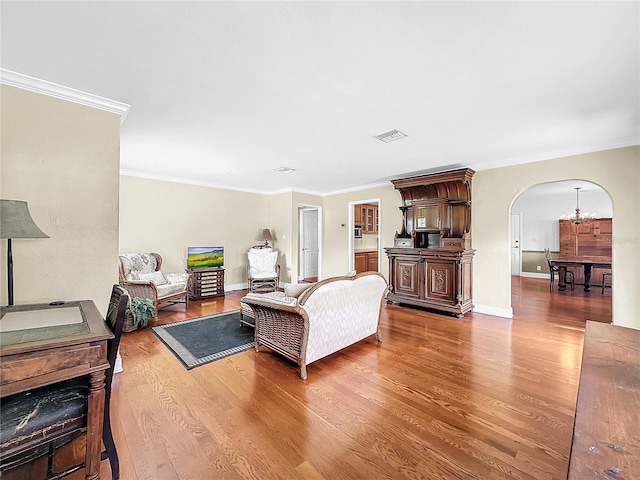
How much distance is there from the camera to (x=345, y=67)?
1.91 m

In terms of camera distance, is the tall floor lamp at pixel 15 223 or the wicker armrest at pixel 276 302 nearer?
the tall floor lamp at pixel 15 223

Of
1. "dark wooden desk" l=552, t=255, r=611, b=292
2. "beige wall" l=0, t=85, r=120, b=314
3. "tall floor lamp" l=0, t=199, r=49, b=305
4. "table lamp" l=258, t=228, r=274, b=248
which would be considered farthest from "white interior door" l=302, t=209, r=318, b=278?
"tall floor lamp" l=0, t=199, r=49, b=305

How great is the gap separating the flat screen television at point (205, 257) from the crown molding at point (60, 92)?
10.8ft

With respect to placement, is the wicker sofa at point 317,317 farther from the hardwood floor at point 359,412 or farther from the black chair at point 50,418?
the black chair at point 50,418

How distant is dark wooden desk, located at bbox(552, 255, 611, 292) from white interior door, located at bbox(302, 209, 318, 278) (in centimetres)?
583

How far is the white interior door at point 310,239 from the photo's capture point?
804cm

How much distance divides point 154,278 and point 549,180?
607cm

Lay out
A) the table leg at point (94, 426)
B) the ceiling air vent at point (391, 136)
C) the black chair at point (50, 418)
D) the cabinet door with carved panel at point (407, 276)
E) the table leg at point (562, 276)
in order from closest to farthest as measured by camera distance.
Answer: the black chair at point (50, 418) → the table leg at point (94, 426) → the ceiling air vent at point (391, 136) → the cabinet door with carved panel at point (407, 276) → the table leg at point (562, 276)

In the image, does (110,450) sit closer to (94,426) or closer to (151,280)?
(94,426)

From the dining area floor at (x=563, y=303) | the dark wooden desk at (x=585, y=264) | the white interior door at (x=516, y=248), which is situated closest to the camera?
the dining area floor at (x=563, y=303)

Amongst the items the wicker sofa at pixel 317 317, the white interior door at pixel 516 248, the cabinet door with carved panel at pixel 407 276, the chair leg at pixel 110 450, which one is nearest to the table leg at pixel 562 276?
the white interior door at pixel 516 248

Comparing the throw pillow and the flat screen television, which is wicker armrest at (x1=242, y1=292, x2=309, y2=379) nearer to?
the throw pillow

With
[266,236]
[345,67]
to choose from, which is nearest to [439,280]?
[345,67]

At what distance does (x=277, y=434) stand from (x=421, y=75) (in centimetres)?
260
